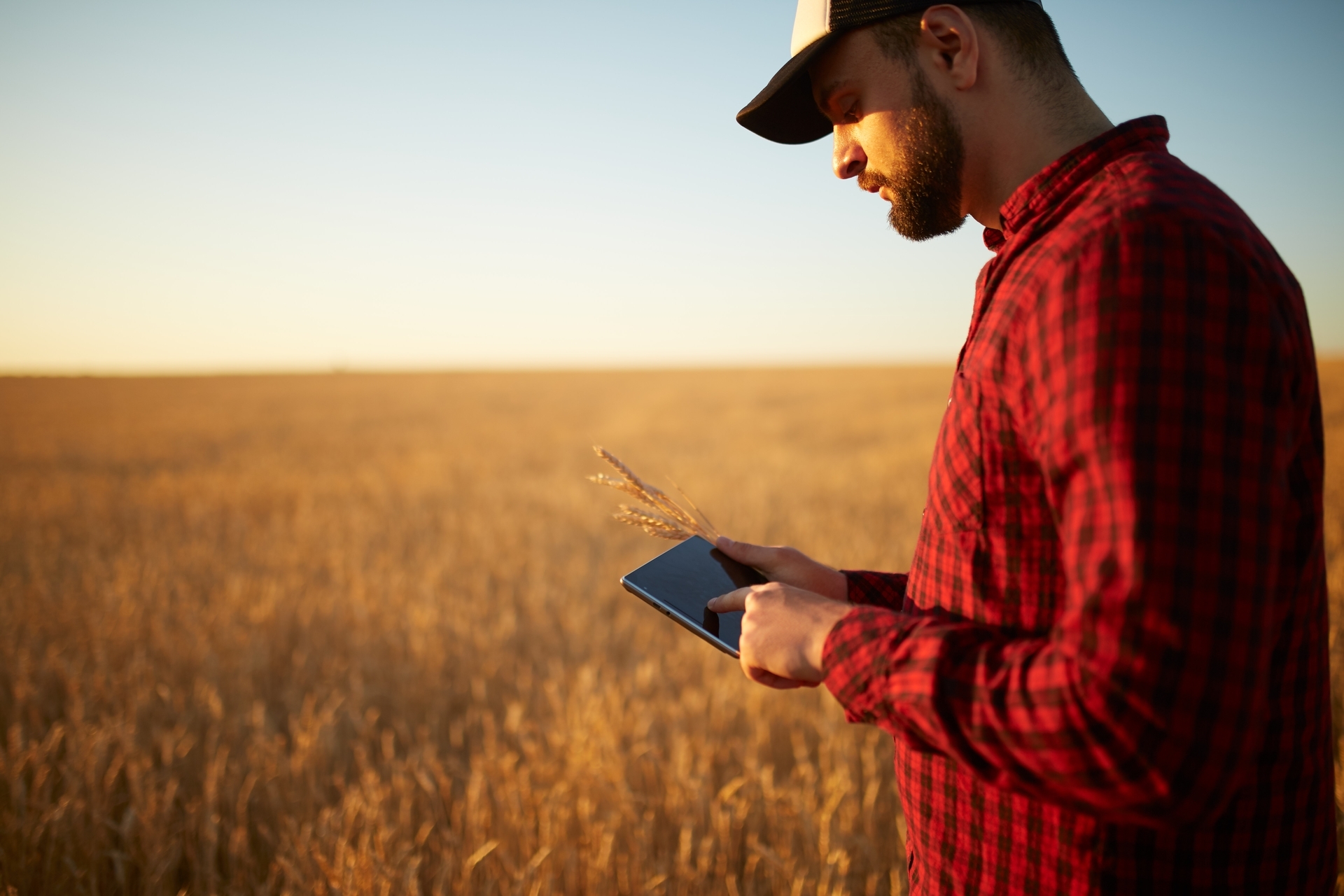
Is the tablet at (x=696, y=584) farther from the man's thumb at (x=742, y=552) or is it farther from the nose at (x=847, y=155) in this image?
the nose at (x=847, y=155)

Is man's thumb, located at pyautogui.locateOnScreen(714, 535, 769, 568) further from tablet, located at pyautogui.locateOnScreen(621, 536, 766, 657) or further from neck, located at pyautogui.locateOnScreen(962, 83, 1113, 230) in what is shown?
neck, located at pyautogui.locateOnScreen(962, 83, 1113, 230)

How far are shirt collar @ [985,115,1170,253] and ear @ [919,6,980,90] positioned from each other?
188mm

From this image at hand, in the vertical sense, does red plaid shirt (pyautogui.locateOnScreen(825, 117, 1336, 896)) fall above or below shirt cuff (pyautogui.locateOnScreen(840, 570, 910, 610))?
above

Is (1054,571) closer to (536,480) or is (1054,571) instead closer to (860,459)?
(536,480)

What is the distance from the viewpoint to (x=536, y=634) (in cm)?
440

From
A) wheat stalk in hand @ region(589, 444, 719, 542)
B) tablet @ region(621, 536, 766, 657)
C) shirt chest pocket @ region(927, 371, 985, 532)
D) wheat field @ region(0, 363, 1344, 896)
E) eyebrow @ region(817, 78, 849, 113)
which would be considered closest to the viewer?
shirt chest pocket @ region(927, 371, 985, 532)

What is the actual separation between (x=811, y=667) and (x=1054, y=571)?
331 millimetres

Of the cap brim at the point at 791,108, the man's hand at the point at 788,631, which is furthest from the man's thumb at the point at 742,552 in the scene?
the cap brim at the point at 791,108

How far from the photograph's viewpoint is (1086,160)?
978 mm

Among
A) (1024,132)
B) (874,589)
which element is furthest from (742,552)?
(1024,132)

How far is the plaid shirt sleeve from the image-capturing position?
2.18 feet

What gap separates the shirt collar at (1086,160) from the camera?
3.20ft

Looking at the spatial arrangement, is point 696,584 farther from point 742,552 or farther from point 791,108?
point 791,108

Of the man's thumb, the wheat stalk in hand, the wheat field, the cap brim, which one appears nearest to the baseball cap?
the cap brim
